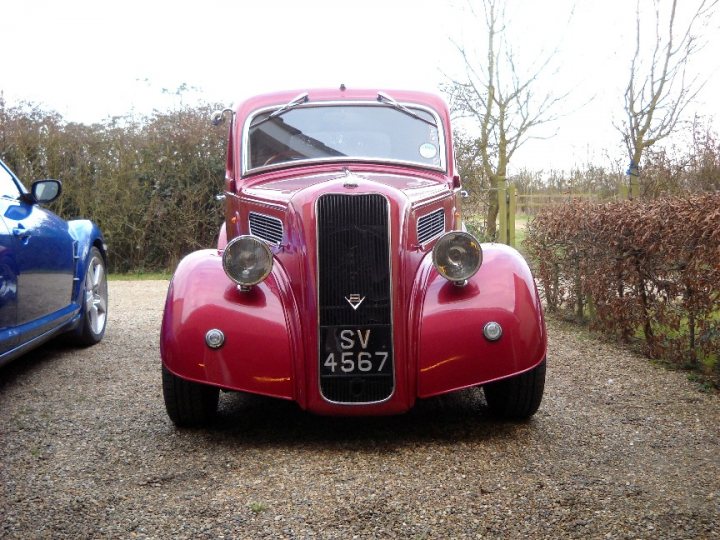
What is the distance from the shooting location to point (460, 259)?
4129mm

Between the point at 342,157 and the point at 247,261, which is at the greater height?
the point at 342,157

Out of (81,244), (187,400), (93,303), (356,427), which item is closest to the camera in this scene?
(187,400)

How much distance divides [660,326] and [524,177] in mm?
9536

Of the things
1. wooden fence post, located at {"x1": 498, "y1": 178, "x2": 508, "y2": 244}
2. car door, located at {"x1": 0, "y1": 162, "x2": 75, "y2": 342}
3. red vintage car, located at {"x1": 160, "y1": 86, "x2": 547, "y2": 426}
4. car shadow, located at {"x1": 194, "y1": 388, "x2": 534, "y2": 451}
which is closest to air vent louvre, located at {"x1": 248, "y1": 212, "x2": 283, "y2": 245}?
red vintage car, located at {"x1": 160, "y1": 86, "x2": 547, "y2": 426}

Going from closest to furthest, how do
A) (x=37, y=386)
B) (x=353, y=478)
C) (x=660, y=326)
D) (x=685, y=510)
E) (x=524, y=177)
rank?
(x=685, y=510) → (x=353, y=478) → (x=37, y=386) → (x=660, y=326) → (x=524, y=177)

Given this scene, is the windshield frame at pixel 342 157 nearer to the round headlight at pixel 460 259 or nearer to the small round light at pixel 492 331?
the round headlight at pixel 460 259

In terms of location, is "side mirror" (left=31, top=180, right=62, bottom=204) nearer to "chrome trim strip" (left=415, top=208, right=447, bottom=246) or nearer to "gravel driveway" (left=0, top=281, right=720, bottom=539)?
"gravel driveway" (left=0, top=281, right=720, bottom=539)

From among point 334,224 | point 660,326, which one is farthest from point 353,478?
point 660,326

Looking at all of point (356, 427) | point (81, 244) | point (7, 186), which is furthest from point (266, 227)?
point (81, 244)

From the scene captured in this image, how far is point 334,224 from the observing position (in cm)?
409

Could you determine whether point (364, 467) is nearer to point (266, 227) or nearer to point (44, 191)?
point (266, 227)

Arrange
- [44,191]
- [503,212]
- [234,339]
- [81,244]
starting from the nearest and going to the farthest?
[234,339], [44,191], [81,244], [503,212]

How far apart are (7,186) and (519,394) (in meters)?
3.71

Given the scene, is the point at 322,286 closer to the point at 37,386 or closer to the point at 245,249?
the point at 245,249
